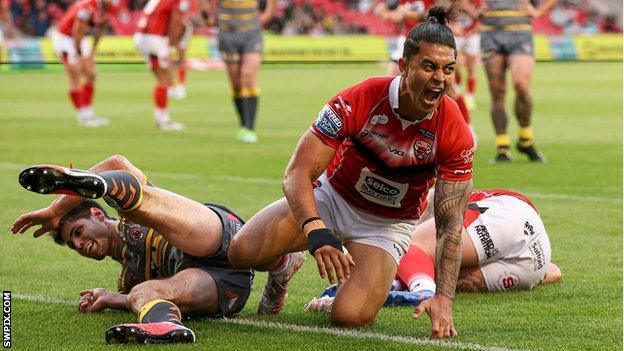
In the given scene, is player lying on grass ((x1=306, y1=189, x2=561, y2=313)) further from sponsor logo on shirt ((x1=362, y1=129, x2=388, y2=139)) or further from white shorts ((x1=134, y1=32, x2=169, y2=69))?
white shorts ((x1=134, y1=32, x2=169, y2=69))

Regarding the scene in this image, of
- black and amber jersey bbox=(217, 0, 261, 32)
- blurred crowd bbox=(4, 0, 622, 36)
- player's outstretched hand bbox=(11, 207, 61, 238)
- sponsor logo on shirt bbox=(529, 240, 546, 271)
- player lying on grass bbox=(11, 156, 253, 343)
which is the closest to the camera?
player lying on grass bbox=(11, 156, 253, 343)

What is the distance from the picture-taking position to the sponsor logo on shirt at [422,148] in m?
6.02

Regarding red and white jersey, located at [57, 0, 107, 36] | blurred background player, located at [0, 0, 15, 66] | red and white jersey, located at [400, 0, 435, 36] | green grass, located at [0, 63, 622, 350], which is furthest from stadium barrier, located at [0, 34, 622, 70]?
red and white jersey, located at [400, 0, 435, 36]

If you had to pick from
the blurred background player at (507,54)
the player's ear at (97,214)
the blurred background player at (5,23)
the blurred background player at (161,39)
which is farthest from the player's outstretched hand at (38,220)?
the blurred background player at (5,23)

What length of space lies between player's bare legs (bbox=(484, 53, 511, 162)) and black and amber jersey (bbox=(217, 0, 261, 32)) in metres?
3.83

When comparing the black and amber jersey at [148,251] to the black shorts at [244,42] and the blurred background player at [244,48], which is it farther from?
the black shorts at [244,42]

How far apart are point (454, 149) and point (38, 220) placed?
2.21m

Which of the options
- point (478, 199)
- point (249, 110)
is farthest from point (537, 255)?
point (249, 110)

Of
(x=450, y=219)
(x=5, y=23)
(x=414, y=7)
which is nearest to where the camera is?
(x=450, y=219)

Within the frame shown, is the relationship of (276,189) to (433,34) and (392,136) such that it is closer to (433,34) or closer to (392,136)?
(392,136)

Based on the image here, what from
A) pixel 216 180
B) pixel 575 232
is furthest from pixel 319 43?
pixel 575 232

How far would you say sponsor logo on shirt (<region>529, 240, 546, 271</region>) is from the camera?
7.24 m

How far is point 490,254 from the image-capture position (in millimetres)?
7180

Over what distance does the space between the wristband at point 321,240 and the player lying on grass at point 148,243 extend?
74cm
